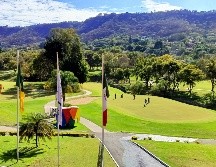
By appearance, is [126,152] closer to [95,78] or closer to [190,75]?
[190,75]

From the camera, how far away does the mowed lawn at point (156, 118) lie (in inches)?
2360

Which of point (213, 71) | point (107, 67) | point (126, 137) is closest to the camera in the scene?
point (126, 137)

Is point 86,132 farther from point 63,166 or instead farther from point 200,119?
point 200,119

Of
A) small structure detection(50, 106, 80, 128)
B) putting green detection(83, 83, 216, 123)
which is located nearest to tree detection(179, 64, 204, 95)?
putting green detection(83, 83, 216, 123)

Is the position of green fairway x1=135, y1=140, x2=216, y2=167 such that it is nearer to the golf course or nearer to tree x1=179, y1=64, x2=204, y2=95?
the golf course

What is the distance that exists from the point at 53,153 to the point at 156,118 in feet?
99.3

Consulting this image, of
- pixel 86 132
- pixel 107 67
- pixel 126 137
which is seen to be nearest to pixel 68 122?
pixel 86 132

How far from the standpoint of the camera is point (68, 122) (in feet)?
193

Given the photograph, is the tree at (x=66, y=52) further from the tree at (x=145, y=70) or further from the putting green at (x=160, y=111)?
the tree at (x=145, y=70)

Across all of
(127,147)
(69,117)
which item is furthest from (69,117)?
(127,147)

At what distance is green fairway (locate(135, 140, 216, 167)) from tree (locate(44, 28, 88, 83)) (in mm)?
56503

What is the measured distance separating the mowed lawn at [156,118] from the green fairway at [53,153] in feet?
45.6

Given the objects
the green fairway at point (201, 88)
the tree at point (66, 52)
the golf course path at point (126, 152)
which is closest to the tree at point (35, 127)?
the golf course path at point (126, 152)

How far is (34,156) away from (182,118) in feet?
117
